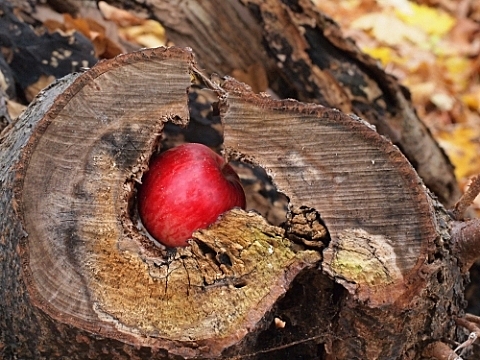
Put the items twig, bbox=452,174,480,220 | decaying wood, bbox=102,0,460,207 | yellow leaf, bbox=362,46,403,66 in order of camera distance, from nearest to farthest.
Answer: twig, bbox=452,174,480,220
decaying wood, bbox=102,0,460,207
yellow leaf, bbox=362,46,403,66

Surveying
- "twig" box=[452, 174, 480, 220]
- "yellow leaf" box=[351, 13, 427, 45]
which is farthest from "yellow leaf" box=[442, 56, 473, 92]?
"twig" box=[452, 174, 480, 220]

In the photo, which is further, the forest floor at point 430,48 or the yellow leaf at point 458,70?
the yellow leaf at point 458,70

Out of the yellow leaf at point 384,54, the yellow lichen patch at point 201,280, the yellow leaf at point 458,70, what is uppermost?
the yellow lichen patch at point 201,280

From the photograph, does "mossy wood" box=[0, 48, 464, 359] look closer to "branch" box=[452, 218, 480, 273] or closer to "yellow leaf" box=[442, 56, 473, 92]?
"branch" box=[452, 218, 480, 273]

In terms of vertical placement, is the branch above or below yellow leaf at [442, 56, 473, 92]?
above

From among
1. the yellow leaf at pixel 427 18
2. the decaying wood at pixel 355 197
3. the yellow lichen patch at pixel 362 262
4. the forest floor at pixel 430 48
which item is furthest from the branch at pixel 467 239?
the yellow leaf at pixel 427 18

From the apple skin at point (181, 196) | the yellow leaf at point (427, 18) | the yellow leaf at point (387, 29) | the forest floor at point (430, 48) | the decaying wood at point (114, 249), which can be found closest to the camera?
the decaying wood at point (114, 249)

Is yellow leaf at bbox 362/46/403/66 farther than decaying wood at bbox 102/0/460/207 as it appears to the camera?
Yes

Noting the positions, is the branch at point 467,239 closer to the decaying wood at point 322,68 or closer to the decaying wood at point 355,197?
the decaying wood at point 355,197
